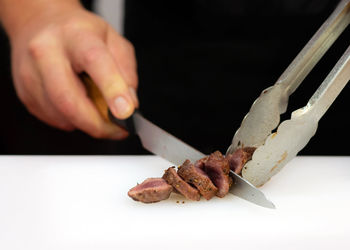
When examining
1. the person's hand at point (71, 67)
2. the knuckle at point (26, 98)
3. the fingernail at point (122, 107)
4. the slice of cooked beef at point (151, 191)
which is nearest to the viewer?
the slice of cooked beef at point (151, 191)

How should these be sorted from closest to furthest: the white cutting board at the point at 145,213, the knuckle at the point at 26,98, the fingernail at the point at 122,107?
the white cutting board at the point at 145,213, the fingernail at the point at 122,107, the knuckle at the point at 26,98

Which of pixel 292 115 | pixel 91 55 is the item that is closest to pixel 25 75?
pixel 91 55

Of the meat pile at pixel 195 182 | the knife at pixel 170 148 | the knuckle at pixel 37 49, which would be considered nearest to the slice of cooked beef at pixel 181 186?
the meat pile at pixel 195 182

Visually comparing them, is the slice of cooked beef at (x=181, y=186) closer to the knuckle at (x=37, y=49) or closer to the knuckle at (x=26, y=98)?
the knuckle at (x=37, y=49)

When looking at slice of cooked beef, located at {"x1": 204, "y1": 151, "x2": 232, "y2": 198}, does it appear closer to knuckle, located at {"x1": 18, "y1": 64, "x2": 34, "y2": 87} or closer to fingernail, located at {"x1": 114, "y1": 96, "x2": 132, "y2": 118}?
fingernail, located at {"x1": 114, "y1": 96, "x2": 132, "y2": 118}

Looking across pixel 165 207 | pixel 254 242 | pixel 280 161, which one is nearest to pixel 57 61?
pixel 165 207

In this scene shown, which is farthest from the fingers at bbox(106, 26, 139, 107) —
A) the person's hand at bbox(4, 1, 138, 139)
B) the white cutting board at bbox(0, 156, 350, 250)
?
the white cutting board at bbox(0, 156, 350, 250)
